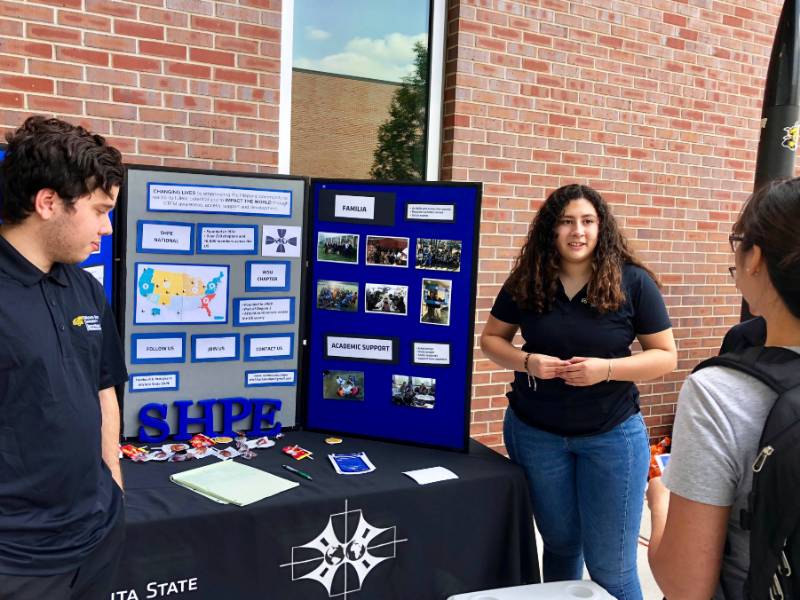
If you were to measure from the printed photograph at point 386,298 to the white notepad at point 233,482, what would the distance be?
782 millimetres

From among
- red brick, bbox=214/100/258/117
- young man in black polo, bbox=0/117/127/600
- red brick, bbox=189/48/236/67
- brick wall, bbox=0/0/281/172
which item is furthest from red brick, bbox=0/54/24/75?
young man in black polo, bbox=0/117/127/600

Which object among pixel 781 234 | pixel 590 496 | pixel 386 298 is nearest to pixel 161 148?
pixel 386 298

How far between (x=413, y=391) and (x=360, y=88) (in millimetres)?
2152

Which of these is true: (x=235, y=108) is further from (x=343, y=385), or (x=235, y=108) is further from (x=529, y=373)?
(x=529, y=373)

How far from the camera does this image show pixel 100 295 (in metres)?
1.71

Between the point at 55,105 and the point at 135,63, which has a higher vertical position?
the point at 135,63

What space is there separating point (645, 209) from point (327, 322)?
2.93 metres

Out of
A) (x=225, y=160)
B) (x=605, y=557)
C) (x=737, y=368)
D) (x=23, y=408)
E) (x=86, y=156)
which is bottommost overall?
(x=605, y=557)

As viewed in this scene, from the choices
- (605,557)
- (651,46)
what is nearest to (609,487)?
(605,557)

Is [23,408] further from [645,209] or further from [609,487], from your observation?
[645,209]

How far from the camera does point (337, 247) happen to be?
265 centimetres

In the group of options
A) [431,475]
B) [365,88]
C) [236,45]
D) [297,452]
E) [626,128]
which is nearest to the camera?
[431,475]

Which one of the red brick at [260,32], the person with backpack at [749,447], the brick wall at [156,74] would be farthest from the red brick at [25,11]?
the person with backpack at [749,447]

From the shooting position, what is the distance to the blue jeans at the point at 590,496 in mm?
2221
